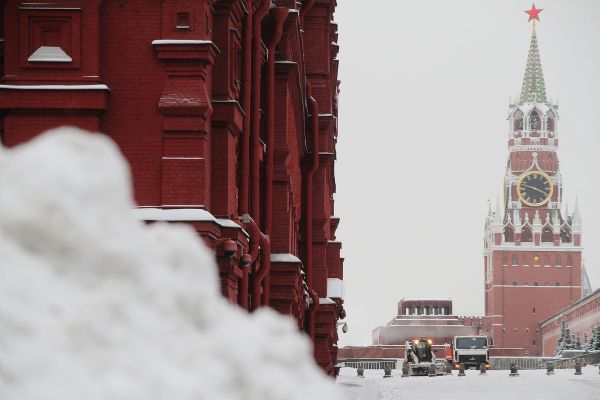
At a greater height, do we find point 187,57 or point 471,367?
point 187,57

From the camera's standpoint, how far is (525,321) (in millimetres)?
150625

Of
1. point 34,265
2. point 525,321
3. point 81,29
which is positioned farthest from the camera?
point 525,321

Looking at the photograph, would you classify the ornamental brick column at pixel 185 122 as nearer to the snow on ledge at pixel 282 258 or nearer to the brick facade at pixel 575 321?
the snow on ledge at pixel 282 258

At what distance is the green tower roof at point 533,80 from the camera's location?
16150cm

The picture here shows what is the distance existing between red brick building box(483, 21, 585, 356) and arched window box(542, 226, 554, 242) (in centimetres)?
11

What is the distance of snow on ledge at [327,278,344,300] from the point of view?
2932 centimetres

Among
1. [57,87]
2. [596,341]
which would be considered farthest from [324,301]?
[596,341]

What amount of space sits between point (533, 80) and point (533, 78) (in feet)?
0.76

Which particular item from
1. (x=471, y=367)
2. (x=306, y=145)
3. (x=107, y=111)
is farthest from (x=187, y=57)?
(x=471, y=367)

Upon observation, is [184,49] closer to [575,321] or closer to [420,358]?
[420,358]

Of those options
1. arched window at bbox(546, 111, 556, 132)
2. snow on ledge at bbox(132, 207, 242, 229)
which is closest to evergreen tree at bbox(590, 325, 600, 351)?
arched window at bbox(546, 111, 556, 132)

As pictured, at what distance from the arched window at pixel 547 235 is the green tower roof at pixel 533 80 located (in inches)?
600

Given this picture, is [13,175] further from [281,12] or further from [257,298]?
[281,12]

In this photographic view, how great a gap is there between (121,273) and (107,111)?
914cm
